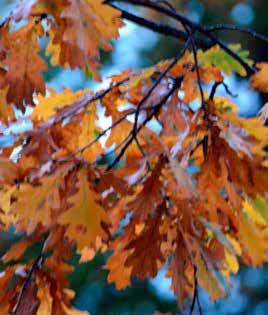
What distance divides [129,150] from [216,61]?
0.56 ft

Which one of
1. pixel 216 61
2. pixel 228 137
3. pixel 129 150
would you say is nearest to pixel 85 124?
pixel 129 150

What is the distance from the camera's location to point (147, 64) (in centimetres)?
332

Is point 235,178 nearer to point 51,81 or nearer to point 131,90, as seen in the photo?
point 131,90

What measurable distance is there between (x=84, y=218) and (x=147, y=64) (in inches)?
101

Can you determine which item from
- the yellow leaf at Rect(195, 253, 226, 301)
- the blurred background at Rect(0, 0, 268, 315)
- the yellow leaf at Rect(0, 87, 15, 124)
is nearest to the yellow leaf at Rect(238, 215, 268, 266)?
the yellow leaf at Rect(195, 253, 226, 301)

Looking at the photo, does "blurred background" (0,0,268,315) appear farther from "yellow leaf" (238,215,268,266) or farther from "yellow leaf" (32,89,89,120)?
"yellow leaf" (238,215,268,266)

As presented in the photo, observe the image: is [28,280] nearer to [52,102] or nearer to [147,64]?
[52,102]

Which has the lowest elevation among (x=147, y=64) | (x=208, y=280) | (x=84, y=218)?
(x=208, y=280)

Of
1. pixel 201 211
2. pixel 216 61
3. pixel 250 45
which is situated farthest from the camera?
pixel 250 45

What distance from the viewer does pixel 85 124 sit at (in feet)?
3.57

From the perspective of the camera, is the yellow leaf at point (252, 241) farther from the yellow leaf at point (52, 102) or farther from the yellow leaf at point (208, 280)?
the yellow leaf at point (52, 102)

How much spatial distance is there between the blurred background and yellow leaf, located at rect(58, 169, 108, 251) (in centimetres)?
207

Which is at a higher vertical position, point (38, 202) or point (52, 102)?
point (52, 102)

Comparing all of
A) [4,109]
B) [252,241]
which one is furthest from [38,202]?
[252,241]
